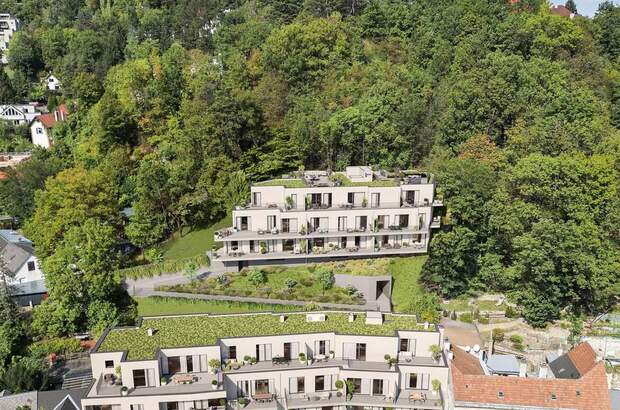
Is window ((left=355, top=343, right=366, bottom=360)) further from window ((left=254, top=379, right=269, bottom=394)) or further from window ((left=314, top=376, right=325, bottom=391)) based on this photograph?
window ((left=254, top=379, right=269, bottom=394))

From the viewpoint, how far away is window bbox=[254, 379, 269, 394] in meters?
34.1

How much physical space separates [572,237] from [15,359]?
4864cm

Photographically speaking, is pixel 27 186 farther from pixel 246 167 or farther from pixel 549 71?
pixel 549 71

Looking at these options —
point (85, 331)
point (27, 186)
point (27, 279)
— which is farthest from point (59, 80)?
point (85, 331)

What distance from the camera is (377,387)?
3422 cm

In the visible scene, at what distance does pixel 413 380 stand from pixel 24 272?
4489 cm

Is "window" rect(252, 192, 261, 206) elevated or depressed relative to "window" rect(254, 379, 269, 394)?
elevated

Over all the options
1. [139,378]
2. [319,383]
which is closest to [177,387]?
[139,378]

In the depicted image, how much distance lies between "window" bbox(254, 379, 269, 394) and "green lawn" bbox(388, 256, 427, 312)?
1884cm

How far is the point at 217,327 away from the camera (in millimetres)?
35719

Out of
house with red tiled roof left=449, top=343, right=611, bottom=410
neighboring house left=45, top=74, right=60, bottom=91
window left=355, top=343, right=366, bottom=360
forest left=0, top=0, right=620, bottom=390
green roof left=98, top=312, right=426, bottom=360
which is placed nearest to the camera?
house with red tiled roof left=449, top=343, right=611, bottom=410

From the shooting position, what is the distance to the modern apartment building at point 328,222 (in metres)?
52.2

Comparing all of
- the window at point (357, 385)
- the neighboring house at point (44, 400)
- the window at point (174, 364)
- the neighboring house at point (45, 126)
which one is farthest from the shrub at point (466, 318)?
the neighboring house at point (45, 126)

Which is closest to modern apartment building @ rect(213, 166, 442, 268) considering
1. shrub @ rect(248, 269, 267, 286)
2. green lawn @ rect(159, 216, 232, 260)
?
shrub @ rect(248, 269, 267, 286)
